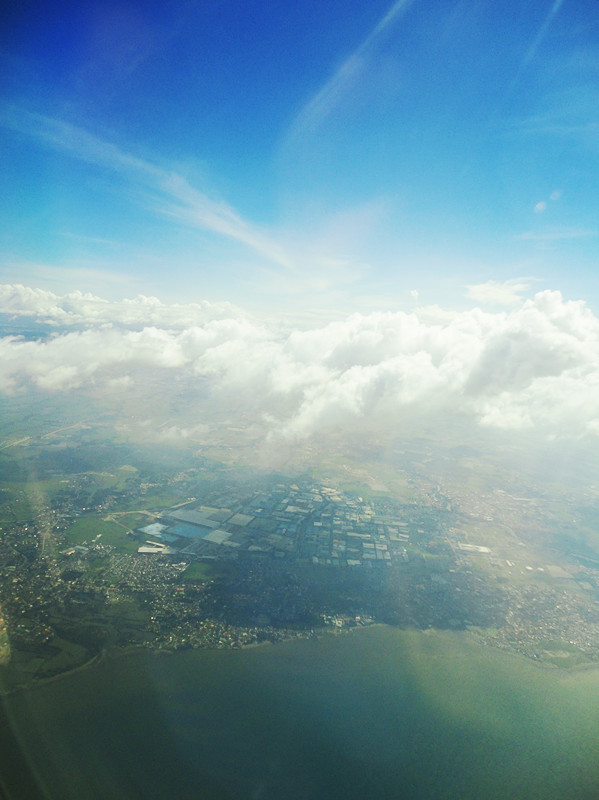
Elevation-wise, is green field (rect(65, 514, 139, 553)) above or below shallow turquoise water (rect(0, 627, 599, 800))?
above

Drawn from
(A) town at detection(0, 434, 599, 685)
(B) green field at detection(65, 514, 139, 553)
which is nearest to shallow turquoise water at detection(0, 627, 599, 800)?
(A) town at detection(0, 434, 599, 685)

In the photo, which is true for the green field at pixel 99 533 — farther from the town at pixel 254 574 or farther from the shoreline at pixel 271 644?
the shoreline at pixel 271 644

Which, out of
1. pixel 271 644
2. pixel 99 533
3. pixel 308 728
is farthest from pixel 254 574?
pixel 99 533

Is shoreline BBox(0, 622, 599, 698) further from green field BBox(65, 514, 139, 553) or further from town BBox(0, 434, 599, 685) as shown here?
green field BBox(65, 514, 139, 553)

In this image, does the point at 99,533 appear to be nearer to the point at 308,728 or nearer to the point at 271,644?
the point at 271,644

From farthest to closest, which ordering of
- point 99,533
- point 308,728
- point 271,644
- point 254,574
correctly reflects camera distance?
point 99,533, point 254,574, point 271,644, point 308,728

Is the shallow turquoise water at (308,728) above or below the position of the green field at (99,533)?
below

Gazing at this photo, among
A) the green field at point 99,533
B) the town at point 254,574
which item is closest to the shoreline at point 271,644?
the town at point 254,574

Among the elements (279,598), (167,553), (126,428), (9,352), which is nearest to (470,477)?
(279,598)
